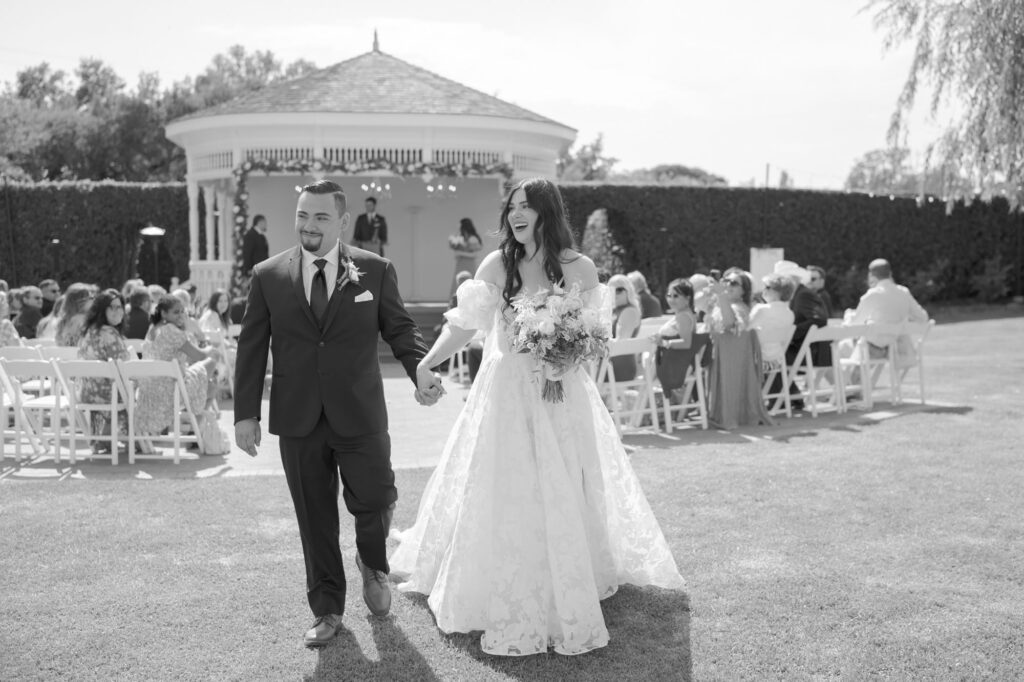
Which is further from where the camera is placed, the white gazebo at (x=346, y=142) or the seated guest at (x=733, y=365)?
the white gazebo at (x=346, y=142)

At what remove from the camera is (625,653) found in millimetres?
4875

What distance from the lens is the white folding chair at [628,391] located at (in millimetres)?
10570

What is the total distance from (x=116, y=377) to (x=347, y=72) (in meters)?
15.0

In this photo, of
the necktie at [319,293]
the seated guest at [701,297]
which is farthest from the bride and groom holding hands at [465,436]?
the seated guest at [701,297]

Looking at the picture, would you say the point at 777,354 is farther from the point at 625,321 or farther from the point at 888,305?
the point at 888,305

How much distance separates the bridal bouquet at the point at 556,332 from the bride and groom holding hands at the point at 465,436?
122 millimetres

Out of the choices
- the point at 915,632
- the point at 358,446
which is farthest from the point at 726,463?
the point at 358,446

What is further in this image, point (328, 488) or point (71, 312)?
point (71, 312)

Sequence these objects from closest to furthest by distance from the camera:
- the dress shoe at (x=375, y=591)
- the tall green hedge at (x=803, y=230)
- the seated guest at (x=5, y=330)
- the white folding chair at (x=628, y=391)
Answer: the dress shoe at (x=375, y=591) < the white folding chair at (x=628, y=391) < the seated guest at (x=5, y=330) < the tall green hedge at (x=803, y=230)

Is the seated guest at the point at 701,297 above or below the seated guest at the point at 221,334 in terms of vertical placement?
above

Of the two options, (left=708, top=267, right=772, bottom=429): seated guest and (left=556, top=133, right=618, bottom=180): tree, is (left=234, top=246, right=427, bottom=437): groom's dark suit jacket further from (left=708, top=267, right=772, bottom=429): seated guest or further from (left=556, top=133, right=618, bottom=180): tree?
(left=556, top=133, right=618, bottom=180): tree

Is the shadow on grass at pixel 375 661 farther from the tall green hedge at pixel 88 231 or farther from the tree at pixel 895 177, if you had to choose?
the tall green hedge at pixel 88 231

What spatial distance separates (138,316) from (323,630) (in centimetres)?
862

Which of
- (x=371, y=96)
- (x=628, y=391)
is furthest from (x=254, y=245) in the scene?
(x=628, y=391)
